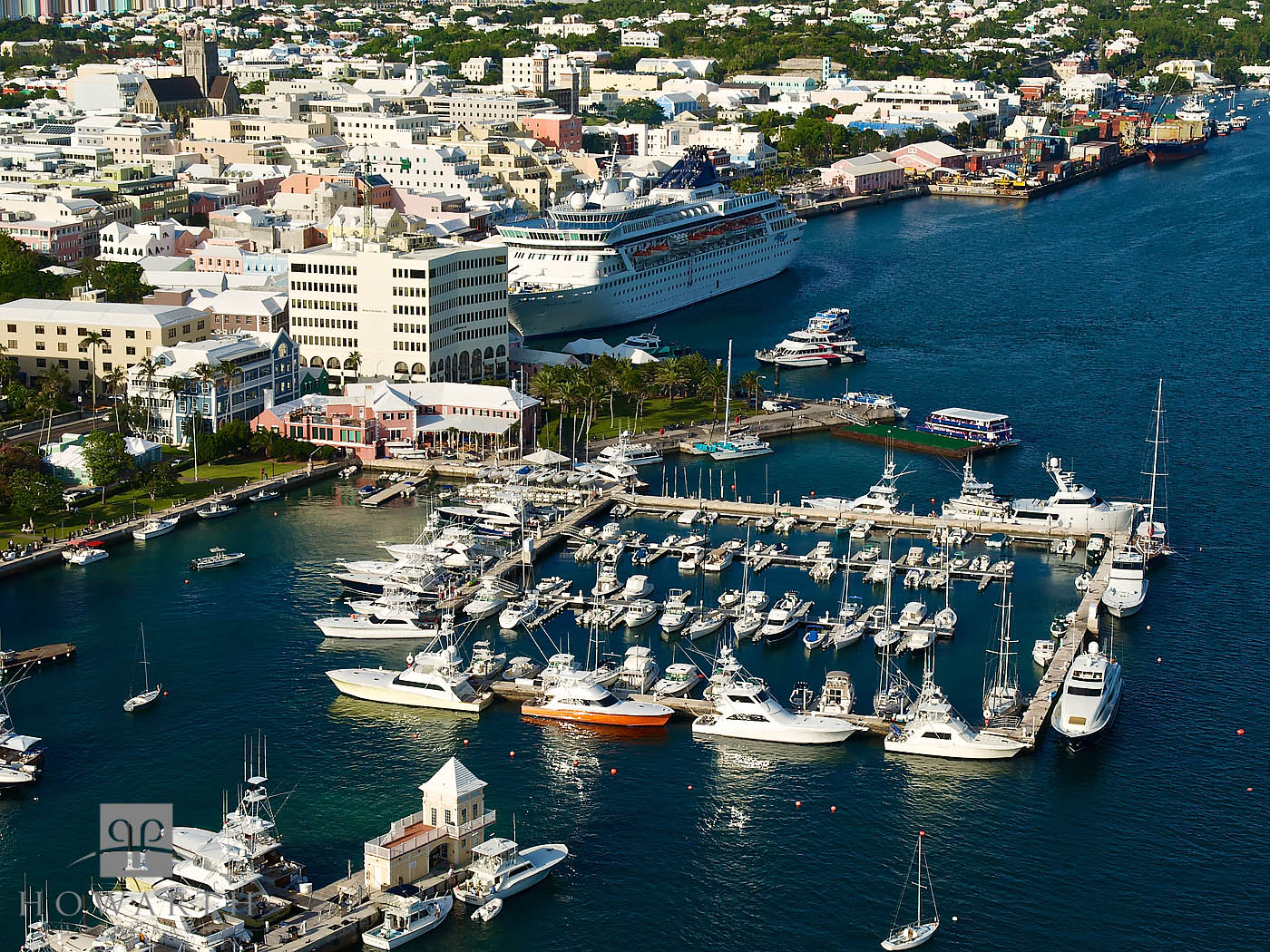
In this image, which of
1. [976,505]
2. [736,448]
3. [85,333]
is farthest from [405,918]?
[85,333]

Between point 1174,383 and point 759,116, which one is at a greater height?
point 759,116

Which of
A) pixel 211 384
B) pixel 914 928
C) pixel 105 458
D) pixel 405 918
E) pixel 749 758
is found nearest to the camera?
pixel 405 918

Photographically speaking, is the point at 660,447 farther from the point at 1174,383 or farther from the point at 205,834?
the point at 205,834

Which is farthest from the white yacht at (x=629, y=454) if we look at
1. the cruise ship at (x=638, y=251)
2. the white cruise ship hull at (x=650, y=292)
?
the cruise ship at (x=638, y=251)

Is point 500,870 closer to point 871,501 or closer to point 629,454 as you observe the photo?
point 871,501

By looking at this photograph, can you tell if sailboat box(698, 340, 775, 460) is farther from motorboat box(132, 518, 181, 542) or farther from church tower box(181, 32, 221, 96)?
church tower box(181, 32, 221, 96)

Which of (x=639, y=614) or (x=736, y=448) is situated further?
(x=736, y=448)

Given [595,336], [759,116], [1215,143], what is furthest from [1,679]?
[1215,143]

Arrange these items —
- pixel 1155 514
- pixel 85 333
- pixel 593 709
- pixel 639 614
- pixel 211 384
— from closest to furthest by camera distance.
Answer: pixel 593 709 < pixel 639 614 < pixel 1155 514 < pixel 211 384 < pixel 85 333
